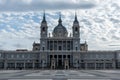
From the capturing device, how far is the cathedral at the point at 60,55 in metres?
155

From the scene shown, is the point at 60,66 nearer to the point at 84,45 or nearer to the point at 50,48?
the point at 50,48

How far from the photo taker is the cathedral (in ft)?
507

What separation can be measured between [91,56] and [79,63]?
10627 mm

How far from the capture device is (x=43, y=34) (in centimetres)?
15750

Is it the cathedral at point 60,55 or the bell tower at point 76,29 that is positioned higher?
the bell tower at point 76,29

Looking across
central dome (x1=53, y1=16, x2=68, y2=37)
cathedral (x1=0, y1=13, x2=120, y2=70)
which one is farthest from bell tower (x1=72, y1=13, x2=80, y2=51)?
central dome (x1=53, y1=16, x2=68, y2=37)

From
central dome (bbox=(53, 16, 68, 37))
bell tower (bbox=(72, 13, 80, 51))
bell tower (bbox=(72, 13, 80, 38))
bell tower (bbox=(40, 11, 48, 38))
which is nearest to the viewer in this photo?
bell tower (bbox=(72, 13, 80, 51))

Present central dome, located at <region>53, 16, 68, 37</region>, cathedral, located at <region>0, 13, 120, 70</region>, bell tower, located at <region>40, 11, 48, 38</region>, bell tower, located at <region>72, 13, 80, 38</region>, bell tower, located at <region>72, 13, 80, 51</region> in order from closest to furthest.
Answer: cathedral, located at <region>0, 13, 120, 70</region>
bell tower, located at <region>72, 13, 80, 51</region>
bell tower, located at <region>40, 11, 48, 38</region>
bell tower, located at <region>72, 13, 80, 38</region>
central dome, located at <region>53, 16, 68, 37</region>

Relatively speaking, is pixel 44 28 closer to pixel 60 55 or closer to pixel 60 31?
pixel 60 31

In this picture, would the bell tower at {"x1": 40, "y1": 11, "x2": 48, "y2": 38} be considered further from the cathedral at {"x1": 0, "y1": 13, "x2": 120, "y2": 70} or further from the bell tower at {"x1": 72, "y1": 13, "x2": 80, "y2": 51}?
the bell tower at {"x1": 72, "y1": 13, "x2": 80, "y2": 51}

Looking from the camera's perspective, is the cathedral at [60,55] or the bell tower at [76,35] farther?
the bell tower at [76,35]

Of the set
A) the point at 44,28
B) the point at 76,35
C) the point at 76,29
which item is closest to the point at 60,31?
the point at 76,29

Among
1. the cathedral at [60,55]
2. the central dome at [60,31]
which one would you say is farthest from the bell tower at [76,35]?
the central dome at [60,31]

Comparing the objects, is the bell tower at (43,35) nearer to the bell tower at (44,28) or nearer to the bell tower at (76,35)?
the bell tower at (44,28)
